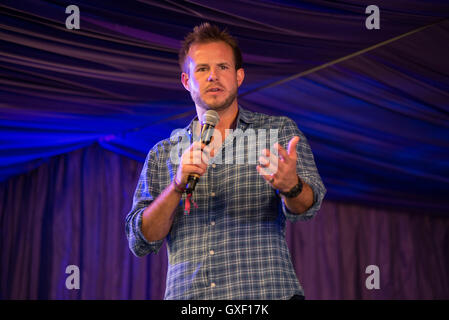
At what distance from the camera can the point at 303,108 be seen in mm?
3732

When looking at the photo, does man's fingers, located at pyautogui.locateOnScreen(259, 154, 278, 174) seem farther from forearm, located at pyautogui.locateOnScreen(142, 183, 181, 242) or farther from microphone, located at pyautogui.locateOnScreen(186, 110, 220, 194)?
forearm, located at pyautogui.locateOnScreen(142, 183, 181, 242)

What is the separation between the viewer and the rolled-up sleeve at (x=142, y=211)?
5.58 ft

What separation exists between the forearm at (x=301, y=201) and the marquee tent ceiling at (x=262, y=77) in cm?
143

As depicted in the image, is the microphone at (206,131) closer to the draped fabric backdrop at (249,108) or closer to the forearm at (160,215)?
the forearm at (160,215)

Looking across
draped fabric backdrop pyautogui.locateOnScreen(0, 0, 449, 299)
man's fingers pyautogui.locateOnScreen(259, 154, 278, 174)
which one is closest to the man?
man's fingers pyautogui.locateOnScreen(259, 154, 278, 174)

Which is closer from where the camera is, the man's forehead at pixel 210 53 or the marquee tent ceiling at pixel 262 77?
the man's forehead at pixel 210 53

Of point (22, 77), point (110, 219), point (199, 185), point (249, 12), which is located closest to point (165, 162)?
point (199, 185)

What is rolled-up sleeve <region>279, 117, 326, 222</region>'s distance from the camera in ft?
5.05

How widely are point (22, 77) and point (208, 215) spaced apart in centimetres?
190

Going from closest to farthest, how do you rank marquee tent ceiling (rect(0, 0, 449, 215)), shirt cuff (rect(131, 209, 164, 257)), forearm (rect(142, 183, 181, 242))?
forearm (rect(142, 183, 181, 242)) < shirt cuff (rect(131, 209, 164, 257)) < marquee tent ceiling (rect(0, 0, 449, 215))

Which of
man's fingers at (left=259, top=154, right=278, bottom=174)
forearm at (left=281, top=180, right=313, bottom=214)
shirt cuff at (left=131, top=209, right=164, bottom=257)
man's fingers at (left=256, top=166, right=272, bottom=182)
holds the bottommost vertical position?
shirt cuff at (left=131, top=209, right=164, bottom=257)

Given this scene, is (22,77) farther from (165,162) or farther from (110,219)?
(110,219)

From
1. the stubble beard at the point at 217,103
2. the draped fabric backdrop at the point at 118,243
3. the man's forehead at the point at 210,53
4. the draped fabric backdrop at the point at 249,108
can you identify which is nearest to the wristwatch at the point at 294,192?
the stubble beard at the point at 217,103
